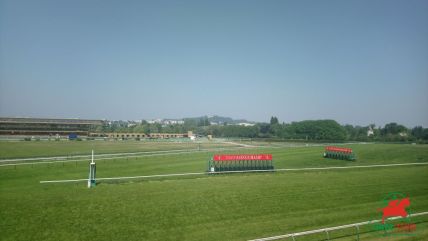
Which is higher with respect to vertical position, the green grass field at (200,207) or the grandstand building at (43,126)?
the grandstand building at (43,126)

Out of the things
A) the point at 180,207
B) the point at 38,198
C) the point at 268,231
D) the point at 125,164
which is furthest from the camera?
the point at 125,164

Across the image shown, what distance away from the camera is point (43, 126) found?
166625mm

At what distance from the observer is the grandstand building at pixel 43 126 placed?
6255 inches

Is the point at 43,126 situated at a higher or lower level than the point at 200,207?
higher

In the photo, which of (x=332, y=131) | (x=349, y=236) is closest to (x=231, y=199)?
(x=349, y=236)

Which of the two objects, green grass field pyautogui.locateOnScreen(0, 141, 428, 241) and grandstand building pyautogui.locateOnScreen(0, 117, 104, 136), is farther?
grandstand building pyautogui.locateOnScreen(0, 117, 104, 136)

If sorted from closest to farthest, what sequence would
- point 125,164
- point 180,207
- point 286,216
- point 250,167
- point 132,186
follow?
point 286,216 → point 180,207 → point 132,186 → point 250,167 → point 125,164

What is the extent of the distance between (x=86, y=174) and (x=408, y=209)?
3277 centimetres

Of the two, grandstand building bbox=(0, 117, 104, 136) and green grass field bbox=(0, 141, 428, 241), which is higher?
grandstand building bbox=(0, 117, 104, 136)

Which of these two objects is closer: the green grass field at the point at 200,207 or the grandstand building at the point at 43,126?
the green grass field at the point at 200,207

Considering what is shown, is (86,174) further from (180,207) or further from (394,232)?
(394,232)

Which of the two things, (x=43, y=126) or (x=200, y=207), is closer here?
(x=200, y=207)

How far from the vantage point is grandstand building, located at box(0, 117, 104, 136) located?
6255 inches

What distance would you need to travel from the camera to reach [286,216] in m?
20.2
